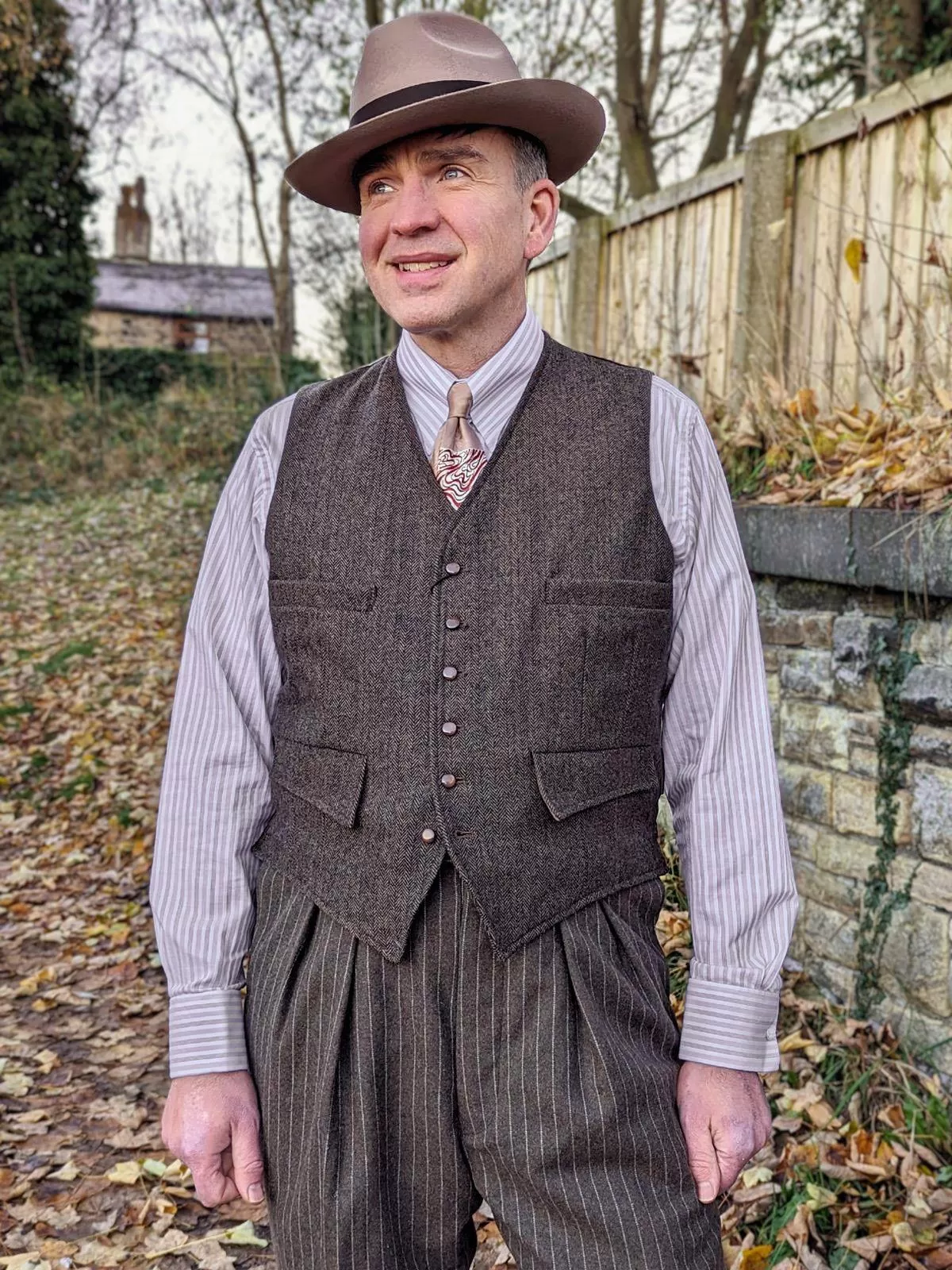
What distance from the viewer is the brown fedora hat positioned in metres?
1.57

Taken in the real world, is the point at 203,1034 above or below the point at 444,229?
below

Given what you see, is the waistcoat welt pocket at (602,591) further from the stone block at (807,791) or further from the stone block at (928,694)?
the stone block at (807,791)

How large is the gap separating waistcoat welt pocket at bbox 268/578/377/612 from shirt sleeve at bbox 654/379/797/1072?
42 centimetres

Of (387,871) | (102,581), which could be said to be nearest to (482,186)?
(387,871)

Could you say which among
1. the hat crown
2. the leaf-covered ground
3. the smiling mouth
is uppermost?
the hat crown

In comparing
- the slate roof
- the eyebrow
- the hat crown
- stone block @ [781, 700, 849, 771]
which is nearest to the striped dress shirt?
the eyebrow

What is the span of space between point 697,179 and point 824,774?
348 centimetres

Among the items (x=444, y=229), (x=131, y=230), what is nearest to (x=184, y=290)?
(x=131, y=230)

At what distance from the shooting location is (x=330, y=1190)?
1.51 metres

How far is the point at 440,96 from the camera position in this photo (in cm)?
155

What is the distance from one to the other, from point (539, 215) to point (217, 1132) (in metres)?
1.33

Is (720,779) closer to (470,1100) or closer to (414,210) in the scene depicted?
(470,1100)

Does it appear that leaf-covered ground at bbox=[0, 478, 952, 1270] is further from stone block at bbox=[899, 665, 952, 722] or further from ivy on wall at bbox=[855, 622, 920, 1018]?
stone block at bbox=[899, 665, 952, 722]

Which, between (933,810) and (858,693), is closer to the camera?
(933,810)
